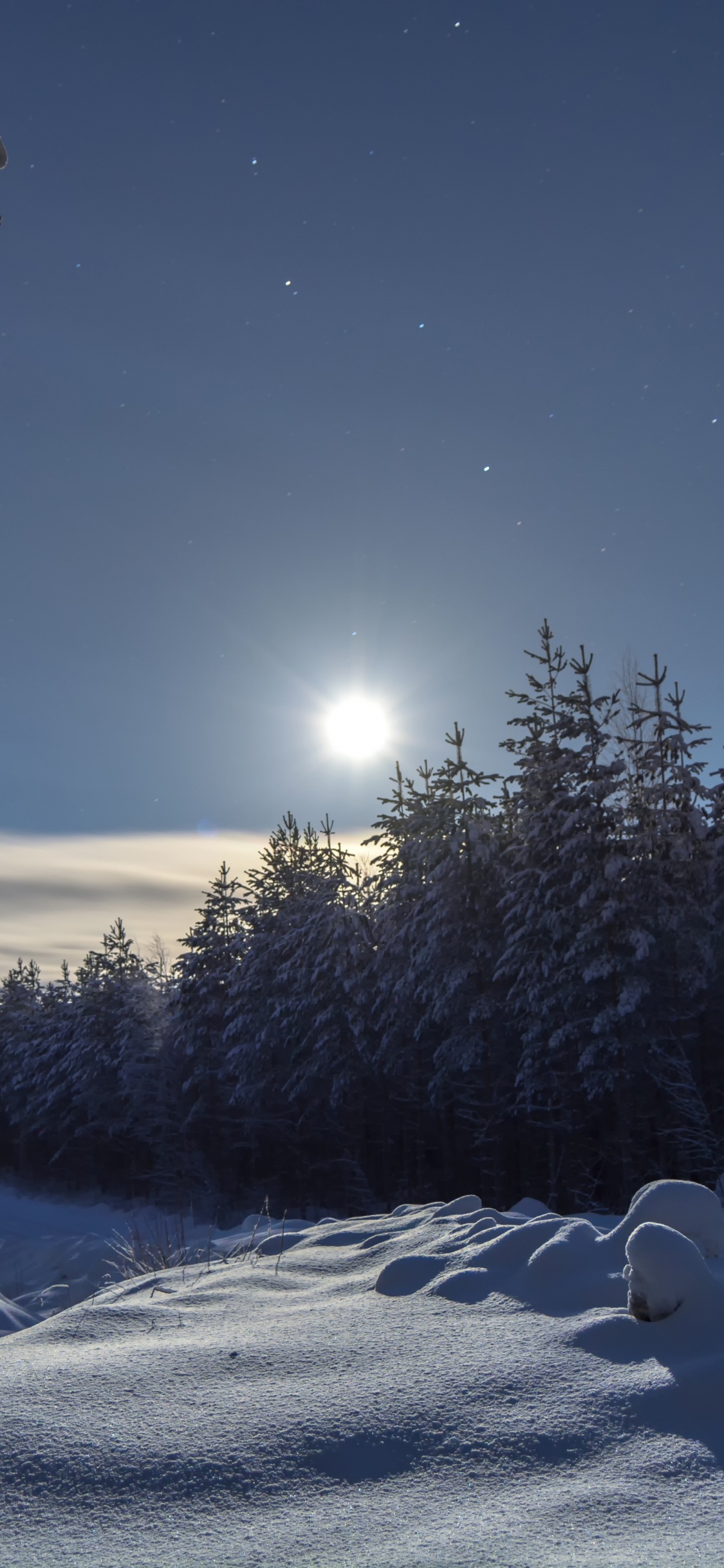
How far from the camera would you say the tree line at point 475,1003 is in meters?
18.8

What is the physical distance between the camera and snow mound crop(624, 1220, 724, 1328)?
3.02 metres

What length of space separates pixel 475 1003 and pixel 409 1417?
18.3 m

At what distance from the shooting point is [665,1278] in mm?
3047

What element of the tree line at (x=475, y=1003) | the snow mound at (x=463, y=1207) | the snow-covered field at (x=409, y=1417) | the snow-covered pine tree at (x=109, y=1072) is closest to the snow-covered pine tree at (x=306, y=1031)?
the tree line at (x=475, y=1003)

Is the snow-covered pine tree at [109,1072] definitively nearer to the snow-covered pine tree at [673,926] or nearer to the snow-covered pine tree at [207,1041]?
the snow-covered pine tree at [207,1041]

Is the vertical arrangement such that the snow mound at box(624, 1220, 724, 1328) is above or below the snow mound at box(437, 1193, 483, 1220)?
above

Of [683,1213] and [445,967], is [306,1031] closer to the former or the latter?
[445,967]

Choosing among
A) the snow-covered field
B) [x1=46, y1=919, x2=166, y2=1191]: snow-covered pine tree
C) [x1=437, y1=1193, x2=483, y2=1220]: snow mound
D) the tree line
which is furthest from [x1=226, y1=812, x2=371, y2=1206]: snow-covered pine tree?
the snow-covered field

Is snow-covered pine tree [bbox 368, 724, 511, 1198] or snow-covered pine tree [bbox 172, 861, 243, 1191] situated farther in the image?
snow-covered pine tree [bbox 172, 861, 243, 1191]

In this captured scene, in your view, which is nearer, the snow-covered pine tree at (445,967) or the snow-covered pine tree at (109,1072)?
the snow-covered pine tree at (445,967)

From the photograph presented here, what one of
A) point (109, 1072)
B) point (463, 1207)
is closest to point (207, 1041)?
point (109, 1072)

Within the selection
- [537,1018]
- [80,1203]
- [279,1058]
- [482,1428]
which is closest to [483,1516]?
[482,1428]

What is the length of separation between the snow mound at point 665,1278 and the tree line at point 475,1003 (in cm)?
1455

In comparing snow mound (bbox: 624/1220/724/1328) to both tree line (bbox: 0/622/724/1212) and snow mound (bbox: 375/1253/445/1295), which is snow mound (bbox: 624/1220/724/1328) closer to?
snow mound (bbox: 375/1253/445/1295)
